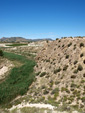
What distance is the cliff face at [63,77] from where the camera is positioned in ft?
73.8

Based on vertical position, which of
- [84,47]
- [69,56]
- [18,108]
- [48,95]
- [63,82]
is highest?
[84,47]

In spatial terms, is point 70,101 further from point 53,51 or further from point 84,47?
point 53,51

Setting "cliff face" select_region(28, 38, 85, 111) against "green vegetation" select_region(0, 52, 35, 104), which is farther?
"green vegetation" select_region(0, 52, 35, 104)

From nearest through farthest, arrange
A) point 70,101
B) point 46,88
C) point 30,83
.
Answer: point 70,101, point 46,88, point 30,83

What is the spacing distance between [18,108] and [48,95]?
6019 millimetres

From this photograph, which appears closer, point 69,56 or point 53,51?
point 69,56

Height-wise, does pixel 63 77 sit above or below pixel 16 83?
above

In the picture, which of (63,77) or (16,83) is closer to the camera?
(63,77)

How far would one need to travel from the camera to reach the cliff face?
22.5m

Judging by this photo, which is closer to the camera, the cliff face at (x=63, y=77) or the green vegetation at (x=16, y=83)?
the cliff face at (x=63, y=77)

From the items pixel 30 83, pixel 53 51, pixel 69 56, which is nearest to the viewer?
pixel 30 83

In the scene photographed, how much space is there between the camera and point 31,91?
27.3 m

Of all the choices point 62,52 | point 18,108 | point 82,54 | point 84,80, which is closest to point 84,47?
point 82,54

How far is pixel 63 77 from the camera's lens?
94.0 feet
